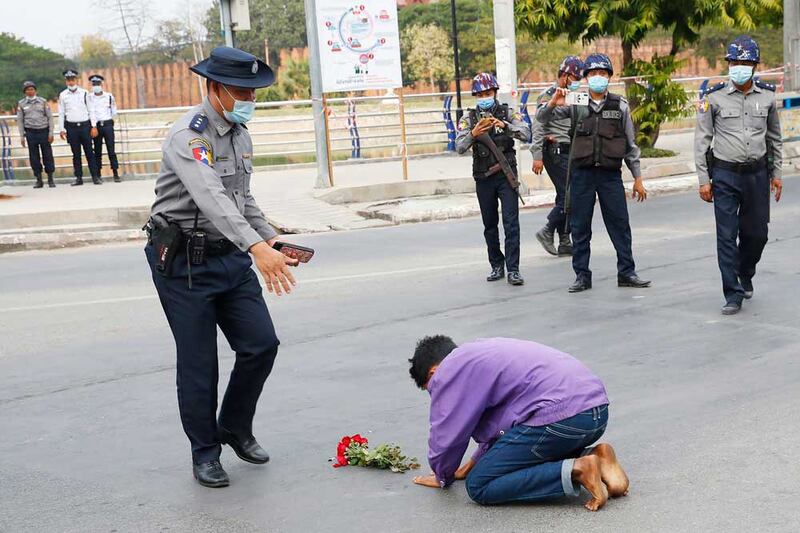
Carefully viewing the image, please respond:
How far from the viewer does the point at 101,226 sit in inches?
627

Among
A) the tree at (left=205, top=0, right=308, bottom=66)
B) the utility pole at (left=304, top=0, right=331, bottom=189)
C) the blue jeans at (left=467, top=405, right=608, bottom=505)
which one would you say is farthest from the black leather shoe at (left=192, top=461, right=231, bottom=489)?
the tree at (left=205, top=0, right=308, bottom=66)

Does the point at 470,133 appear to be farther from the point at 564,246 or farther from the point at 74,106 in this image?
the point at 74,106

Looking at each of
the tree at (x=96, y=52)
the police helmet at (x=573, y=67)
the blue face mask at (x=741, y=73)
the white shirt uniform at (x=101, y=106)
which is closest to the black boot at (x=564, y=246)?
the police helmet at (x=573, y=67)

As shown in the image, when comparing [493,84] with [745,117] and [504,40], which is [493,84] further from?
[504,40]

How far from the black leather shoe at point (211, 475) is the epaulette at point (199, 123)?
5.16 feet

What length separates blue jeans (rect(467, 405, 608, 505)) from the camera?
16.1ft

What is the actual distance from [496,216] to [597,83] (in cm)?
167

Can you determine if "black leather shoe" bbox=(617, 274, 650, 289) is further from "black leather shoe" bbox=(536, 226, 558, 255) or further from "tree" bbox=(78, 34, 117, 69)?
"tree" bbox=(78, 34, 117, 69)

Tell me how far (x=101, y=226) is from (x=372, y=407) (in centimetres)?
1008

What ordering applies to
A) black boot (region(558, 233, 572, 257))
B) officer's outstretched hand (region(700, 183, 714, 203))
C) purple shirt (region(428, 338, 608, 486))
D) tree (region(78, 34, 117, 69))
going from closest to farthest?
1. purple shirt (region(428, 338, 608, 486))
2. officer's outstretched hand (region(700, 183, 714, 203))
3. black boot (region(558, 233, 572, 257))
4. tree (region(78, 34, 117, 69))

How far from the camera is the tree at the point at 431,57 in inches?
1927

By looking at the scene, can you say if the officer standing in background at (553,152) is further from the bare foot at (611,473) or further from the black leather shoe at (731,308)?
the bare foot at (611,473)

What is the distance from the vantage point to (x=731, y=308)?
8.72 meters

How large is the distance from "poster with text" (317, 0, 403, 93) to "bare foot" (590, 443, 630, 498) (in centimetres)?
1327
